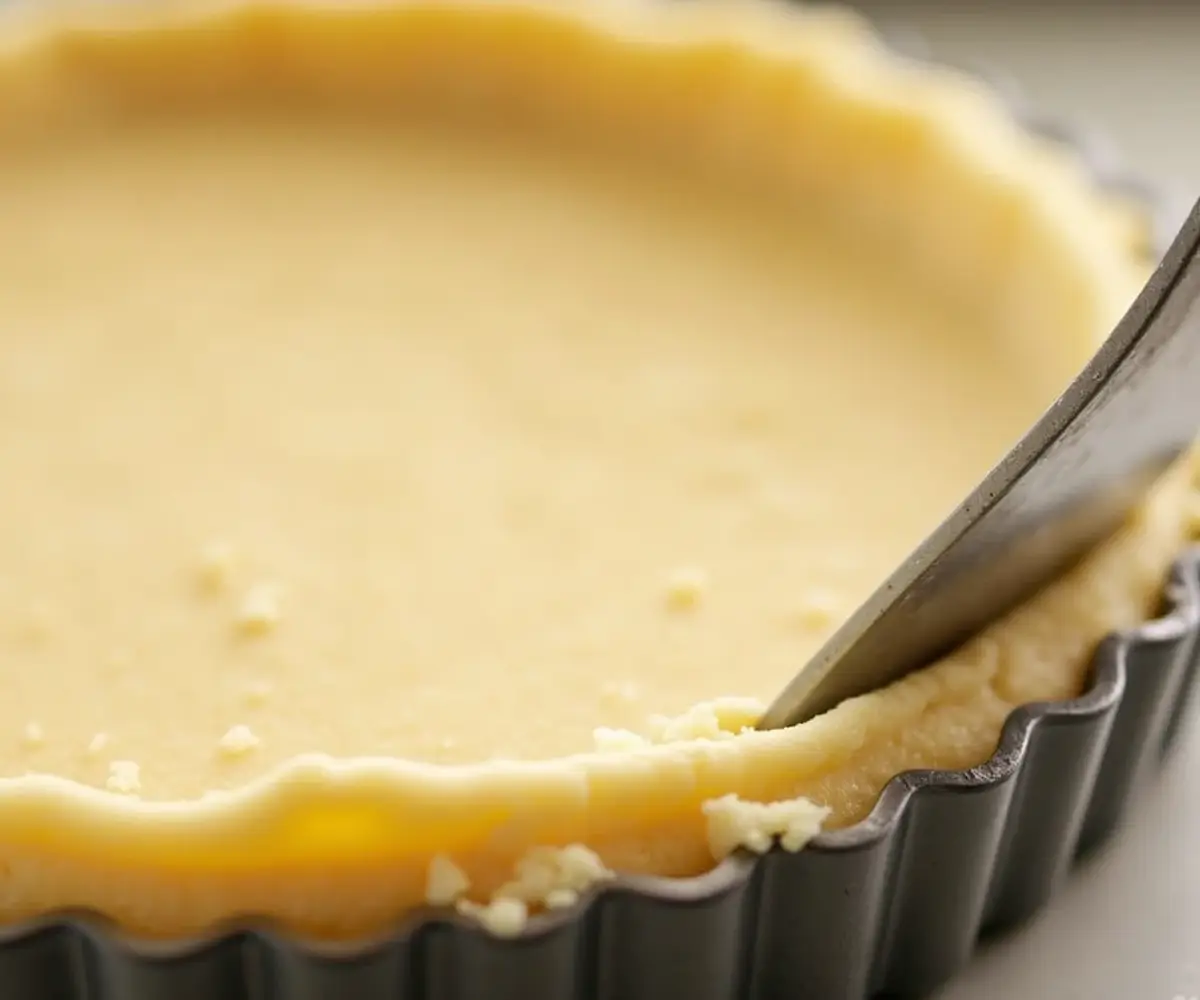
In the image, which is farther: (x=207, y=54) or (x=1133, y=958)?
(x=207, y=54)

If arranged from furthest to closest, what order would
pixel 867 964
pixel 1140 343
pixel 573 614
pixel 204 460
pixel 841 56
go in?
pixel 841 56
pixel 204 460
pixel 573 614
pixel 867 964
pixel 1140 343

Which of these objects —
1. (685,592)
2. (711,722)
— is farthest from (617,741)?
(685,592)

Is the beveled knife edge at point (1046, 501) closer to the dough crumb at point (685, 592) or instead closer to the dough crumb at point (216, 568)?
the dough crumb at point (685, 592)

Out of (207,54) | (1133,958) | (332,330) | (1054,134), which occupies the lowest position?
(1133,958)

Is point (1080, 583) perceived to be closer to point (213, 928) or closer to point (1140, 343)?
point (1140, 343)

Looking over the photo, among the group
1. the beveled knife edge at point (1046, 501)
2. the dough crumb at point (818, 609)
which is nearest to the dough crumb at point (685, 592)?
the dough crumb at point (818, 609)

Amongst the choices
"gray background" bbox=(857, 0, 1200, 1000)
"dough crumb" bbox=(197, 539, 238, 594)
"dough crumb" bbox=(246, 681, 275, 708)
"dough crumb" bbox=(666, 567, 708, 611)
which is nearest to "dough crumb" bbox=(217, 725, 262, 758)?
"dough crumb" bbox=(246, 681, 275, 708)

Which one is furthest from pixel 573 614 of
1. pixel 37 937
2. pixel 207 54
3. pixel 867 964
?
pixel 207 54
